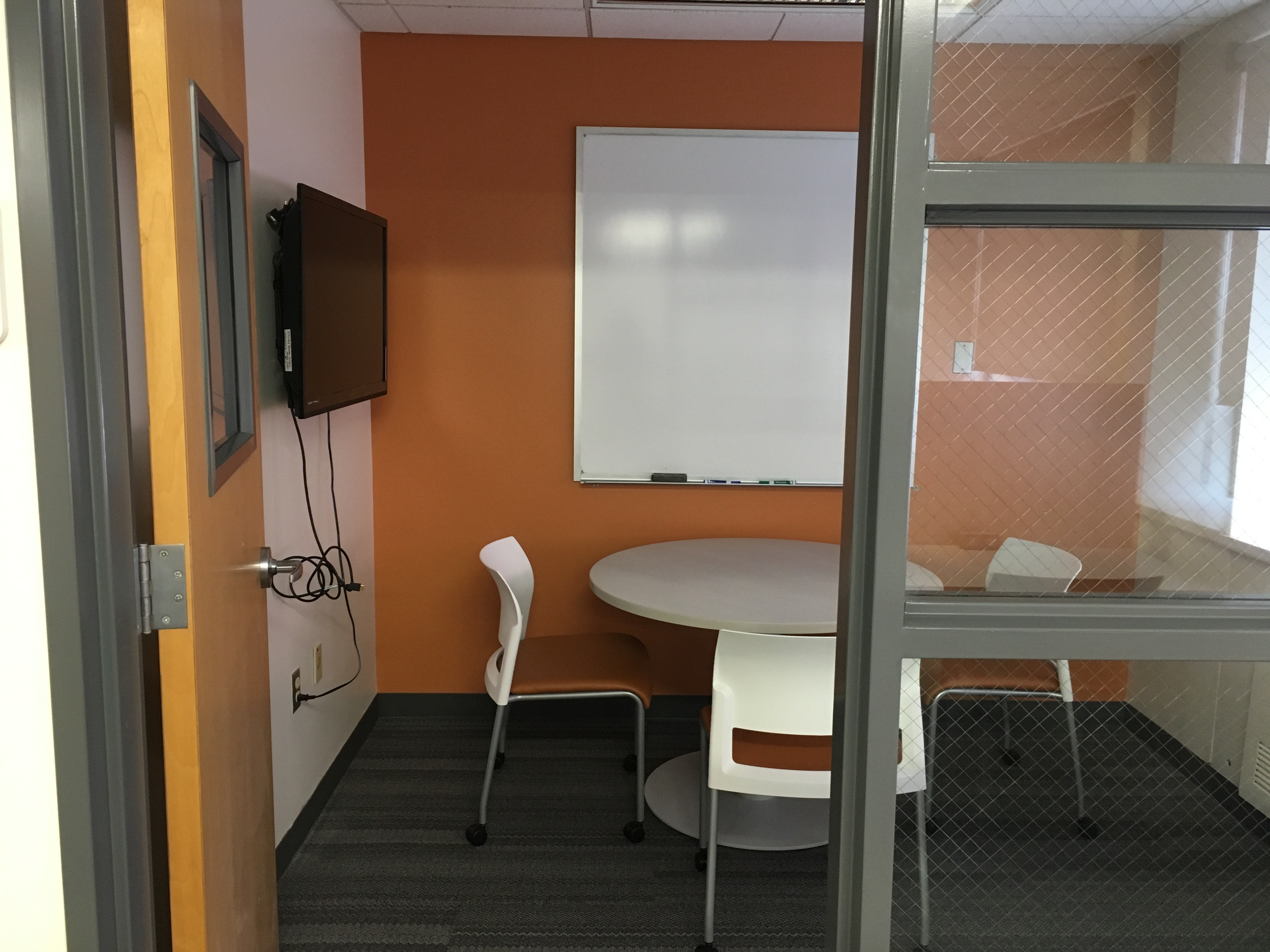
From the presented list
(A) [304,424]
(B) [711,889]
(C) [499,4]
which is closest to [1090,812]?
(B) [711,889]

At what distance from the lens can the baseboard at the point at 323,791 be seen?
→ 259cm

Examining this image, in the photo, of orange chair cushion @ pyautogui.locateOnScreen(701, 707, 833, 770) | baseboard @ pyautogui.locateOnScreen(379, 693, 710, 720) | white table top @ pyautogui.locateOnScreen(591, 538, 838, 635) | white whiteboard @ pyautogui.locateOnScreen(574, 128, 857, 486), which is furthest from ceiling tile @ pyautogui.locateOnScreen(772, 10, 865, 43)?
baseboard @ pyautogui.locateOnScreen(379, 693, 710, 720)

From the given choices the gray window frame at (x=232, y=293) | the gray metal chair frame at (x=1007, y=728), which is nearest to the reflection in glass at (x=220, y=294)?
the gray window frame at (x=232, y=293)

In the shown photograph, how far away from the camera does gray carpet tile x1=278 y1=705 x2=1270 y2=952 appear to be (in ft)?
3.44

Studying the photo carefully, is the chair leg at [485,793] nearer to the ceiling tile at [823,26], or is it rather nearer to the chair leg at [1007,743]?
the chair leg at [1007,743]

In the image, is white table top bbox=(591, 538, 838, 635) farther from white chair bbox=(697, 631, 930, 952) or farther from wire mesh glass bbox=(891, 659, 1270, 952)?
wire mesh glass bbox=(891, 659, 1270, 952)

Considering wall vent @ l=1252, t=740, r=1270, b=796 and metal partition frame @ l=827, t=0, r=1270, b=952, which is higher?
metal partition frame @ l=827, t=0, r=1270, b=952

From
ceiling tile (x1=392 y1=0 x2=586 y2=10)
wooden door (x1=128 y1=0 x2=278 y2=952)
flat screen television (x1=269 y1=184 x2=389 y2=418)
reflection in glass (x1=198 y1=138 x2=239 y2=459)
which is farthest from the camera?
ceiling tile (x1=392 y1=0 x2=586 y2=10)

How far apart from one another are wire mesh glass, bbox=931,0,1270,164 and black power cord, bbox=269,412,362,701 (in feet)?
6.50

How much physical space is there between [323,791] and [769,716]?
1.60m

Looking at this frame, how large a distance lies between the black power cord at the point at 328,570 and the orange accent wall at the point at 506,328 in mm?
375

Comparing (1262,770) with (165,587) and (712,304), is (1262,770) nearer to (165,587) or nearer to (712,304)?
(165,587)

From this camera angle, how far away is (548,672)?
9.27ft

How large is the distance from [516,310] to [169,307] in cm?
235
